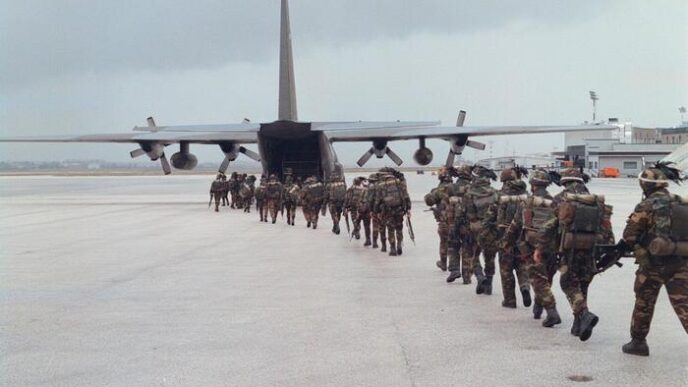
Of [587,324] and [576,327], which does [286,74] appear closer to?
[576,327]

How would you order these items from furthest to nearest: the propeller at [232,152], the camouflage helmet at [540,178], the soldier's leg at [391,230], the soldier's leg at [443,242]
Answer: the propeller at [232,152] < the soldier's leg at [391,230] < the soldier's leg at [443,242] < the camouflage helmet at [540,178]

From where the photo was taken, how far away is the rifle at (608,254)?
21.2 ft

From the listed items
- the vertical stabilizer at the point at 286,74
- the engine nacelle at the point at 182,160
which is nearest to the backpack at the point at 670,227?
the vertical stabilizer at the point at 286,74

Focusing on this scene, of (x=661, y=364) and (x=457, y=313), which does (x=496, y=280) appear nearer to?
(x=457, y=313)

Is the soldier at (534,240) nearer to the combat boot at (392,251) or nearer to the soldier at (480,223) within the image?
the soldier at (480,223)

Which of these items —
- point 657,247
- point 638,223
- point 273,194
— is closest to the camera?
point 657,247

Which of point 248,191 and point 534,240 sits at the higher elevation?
point 534,240

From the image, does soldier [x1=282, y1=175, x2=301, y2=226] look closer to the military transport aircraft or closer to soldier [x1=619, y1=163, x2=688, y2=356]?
the military transport aircraft

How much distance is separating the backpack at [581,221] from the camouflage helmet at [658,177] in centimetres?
54

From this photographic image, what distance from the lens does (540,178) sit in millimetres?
7562

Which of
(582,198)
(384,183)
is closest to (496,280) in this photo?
(384,183)

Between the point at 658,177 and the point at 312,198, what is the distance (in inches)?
511

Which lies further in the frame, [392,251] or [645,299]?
[392,251]

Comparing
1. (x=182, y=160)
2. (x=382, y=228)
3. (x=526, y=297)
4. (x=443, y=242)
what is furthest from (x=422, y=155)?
(x=526, y=297)
